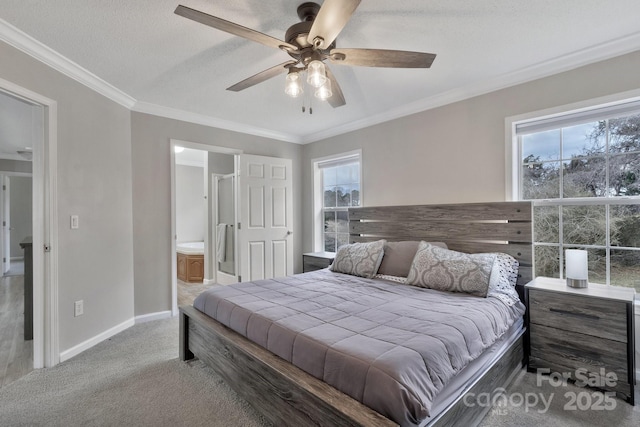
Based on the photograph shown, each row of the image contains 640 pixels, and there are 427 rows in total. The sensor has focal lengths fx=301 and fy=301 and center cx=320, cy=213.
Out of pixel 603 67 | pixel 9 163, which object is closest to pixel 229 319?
pixel 603 67

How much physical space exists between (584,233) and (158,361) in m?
3.66

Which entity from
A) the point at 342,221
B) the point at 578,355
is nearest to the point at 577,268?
the point at 578,355

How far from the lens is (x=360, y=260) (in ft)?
9.98

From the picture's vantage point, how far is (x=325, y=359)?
4.68 feet

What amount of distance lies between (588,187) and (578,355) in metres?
1.32

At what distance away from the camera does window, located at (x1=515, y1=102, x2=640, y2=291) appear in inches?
90.0

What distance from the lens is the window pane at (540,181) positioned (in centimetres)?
263

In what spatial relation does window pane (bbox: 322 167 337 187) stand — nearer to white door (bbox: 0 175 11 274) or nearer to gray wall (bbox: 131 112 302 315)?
gray wall (bbox: 131 112 302 315)

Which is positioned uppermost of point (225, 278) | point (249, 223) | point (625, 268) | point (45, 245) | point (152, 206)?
point (152, 206)

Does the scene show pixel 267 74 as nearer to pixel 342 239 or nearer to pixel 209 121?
pixel 209 121

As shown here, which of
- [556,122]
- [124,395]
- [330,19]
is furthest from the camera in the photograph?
[556,122]

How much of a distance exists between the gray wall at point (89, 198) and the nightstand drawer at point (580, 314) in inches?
147

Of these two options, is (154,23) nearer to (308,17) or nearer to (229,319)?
(308,17)

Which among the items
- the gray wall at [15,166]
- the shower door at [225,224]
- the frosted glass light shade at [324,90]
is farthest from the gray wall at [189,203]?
the frosted glass light shade at [324,90]
